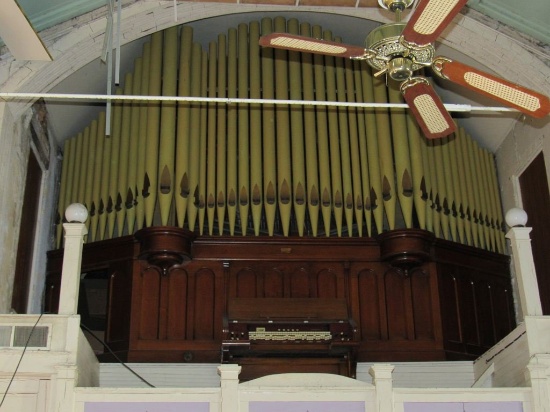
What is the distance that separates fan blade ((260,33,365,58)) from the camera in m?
A: 5.39

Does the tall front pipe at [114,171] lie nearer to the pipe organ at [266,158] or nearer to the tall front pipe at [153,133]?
the pipe organ at [266,158]

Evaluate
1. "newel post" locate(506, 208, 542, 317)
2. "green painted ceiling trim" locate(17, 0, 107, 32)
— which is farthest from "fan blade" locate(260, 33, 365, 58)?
"green painted ceiling trim" locate(17, 0, 107, 32)

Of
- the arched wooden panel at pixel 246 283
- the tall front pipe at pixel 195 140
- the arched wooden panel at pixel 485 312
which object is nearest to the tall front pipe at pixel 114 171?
the tall front pipe at pixel 195 140

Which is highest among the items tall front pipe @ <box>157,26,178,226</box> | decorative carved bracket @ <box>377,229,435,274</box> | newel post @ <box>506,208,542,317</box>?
tall front pipe @ <box>157,26,178,226</box>

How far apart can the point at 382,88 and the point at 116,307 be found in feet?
12.4

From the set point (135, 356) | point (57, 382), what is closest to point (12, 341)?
point (57, 382)

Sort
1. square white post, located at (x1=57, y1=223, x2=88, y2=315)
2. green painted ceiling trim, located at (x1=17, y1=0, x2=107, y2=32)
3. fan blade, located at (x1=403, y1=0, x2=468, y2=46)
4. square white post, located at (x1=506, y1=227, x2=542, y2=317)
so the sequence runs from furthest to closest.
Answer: green painted ceiling trim, located at (x1=17, y1=0, x2=107, y2=32) → square white post, located at (x1=506, y1=227, x2=542, y2=317) → square white post, located at (x1=57, y1=223, x2=88, y2=315) → fan blade, located at (x1=403, y1=0, x2=468, y2=46)

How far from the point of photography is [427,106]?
5770mm

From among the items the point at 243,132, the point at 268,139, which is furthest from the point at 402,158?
the point at 243,132

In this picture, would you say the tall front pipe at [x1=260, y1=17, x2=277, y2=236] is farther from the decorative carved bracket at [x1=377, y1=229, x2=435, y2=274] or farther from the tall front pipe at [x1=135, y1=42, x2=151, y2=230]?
the tall front pipe at [x1=135, y1=42, x2=151, y2=230]

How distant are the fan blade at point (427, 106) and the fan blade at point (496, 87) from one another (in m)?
0.16

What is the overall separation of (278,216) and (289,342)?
2.06m

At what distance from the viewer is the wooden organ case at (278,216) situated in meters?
8.89

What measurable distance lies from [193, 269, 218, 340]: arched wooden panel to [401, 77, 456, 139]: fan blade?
11.9ft
